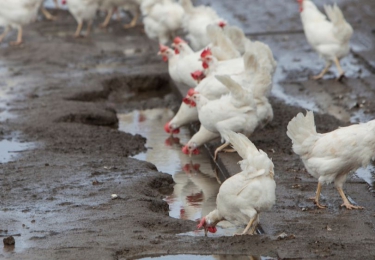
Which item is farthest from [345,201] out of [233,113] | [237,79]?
[237,79]

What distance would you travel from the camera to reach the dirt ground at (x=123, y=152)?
5648 millimetres

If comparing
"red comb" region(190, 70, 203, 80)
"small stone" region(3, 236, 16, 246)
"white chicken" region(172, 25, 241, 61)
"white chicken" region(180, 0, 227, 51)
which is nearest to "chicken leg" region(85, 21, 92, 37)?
"white chicken" region(180, 0, 227, 51)

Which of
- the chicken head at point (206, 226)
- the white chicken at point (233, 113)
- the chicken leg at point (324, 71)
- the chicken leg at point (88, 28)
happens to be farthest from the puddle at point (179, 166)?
the chicken leg at point (88, 28)

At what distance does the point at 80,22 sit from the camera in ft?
49.7

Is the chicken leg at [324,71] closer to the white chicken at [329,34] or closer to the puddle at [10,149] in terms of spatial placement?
the white chicken at [329,34]

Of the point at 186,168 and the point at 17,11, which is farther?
the point at 17,11

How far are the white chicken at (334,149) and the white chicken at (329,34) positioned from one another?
14.7ft

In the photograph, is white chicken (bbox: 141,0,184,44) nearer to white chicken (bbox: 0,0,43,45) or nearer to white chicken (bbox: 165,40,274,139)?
white chicken (bbox: 0,0,43,45)

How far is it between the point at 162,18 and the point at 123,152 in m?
5.21

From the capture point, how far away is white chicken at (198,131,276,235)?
5797 mm

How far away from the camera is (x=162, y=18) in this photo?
43.4 ft

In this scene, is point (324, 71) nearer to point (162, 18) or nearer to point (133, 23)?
point (162, 18)

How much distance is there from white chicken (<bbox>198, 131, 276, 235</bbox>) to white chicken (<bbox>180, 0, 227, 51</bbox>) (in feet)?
19.2

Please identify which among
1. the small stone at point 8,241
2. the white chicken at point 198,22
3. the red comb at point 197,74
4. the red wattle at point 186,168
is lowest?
the white chicken at point 198,22
